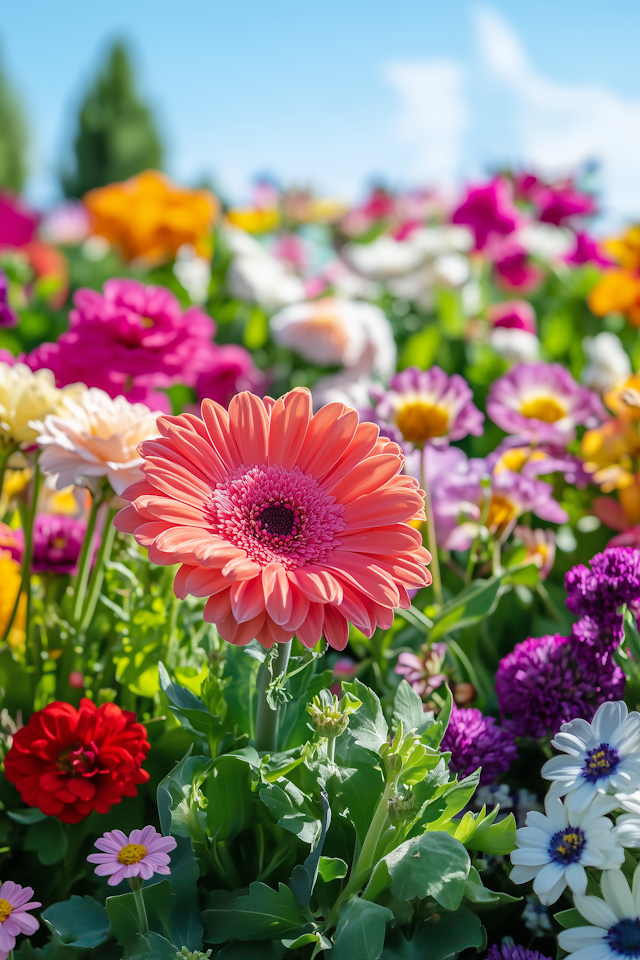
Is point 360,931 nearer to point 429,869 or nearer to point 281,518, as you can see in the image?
point 429,869

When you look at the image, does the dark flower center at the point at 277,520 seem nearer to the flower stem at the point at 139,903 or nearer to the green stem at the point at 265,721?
the green stem at the point at 265,721

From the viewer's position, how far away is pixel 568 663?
2.41ft

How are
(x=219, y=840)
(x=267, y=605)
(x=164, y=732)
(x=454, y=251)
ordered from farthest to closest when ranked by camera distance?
(x=454, y=251) < (x=164, y=732) < (x=219, y=840) < (x=267, y=605)

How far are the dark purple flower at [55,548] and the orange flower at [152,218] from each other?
1721mm

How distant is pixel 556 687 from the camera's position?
2.36ft

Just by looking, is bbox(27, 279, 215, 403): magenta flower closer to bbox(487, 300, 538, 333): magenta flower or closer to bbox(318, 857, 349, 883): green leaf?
bbox(318, 857, 349, 883): green leaf

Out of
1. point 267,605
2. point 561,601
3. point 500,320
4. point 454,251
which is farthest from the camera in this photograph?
point 454,251

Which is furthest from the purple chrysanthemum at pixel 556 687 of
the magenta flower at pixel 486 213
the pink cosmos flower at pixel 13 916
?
the magenta flower at pixel 486 213

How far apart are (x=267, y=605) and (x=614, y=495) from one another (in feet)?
3.19

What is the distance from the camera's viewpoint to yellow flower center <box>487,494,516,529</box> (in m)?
0.95

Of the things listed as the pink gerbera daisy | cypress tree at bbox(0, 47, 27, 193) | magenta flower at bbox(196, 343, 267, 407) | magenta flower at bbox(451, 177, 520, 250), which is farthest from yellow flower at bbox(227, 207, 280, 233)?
cypress tree at bbox(0, 47, 27, 193)

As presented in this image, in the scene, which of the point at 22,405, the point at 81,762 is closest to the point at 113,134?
the point at 22,405

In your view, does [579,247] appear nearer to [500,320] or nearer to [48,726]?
[500,320]

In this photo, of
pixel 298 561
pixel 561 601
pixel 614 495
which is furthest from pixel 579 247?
pixel 298 561
